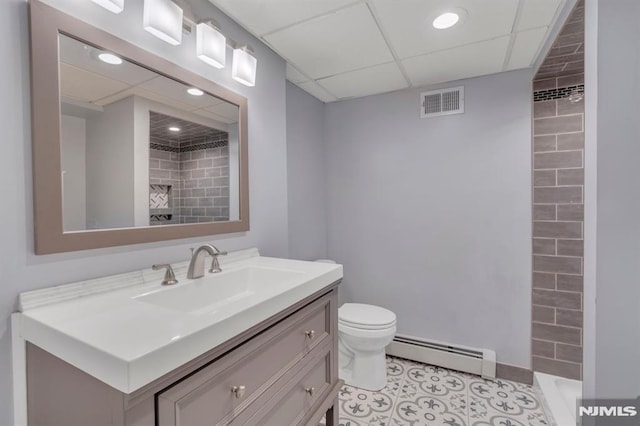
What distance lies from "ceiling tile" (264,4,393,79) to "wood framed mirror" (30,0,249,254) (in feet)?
1.75

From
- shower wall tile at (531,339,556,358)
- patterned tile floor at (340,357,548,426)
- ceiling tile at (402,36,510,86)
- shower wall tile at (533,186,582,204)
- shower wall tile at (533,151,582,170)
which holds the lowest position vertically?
patterned tile floor at (340,357,548,426)

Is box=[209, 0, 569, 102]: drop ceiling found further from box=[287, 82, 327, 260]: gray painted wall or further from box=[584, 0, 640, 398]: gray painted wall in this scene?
box=[584, 0, 640, 398]: gray painted wall

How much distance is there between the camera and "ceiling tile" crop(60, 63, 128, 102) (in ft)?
2.96

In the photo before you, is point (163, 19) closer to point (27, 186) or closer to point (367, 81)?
point (27, 186)

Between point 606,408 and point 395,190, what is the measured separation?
177 centimetres

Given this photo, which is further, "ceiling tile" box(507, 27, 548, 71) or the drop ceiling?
"ceiling tile" box(507, 27, 548, 71)

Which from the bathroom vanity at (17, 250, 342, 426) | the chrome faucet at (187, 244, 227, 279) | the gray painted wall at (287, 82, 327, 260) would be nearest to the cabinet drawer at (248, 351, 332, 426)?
the bathroom vanity at (17, 250, 342, 426)

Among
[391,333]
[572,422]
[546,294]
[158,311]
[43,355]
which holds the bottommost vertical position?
[572,422]

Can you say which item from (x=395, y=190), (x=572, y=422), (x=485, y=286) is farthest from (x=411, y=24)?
(x=572, y=422)

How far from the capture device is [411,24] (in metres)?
1.58

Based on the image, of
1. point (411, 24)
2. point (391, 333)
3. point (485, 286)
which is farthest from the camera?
point (485, 286)

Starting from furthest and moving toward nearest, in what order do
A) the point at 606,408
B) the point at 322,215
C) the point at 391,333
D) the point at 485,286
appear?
the point at 322,215 → the point at 485,286 → the point at 391,333 → the point at 606,408

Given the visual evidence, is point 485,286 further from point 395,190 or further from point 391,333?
point 395,190

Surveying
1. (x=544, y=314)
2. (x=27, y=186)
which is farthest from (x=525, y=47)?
(x=27, y=186)
